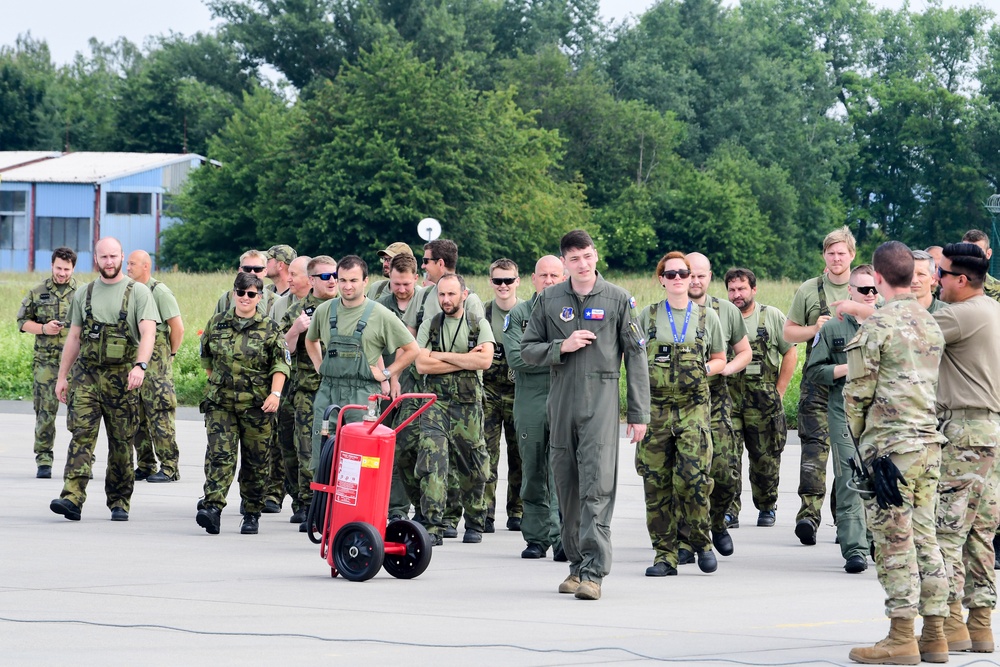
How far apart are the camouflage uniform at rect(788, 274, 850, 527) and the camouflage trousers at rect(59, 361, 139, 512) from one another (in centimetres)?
520

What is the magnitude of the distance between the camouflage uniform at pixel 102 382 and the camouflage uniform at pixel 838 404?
5.13 metres

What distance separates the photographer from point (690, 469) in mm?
10023

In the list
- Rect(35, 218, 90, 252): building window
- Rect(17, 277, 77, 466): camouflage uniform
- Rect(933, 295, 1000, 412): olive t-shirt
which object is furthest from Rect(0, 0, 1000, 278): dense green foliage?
→ Rect(933, 295, 1000, 412): olive t-shirt

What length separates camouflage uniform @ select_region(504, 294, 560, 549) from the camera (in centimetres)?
A: 1060

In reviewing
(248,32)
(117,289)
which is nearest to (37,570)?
(117,289)

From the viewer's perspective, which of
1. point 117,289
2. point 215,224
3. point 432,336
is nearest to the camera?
point 432,336

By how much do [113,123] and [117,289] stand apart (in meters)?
83.2

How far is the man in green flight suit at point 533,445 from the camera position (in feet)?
34.8

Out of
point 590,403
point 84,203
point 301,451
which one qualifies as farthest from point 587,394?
point 84,203

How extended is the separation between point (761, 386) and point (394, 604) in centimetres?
472

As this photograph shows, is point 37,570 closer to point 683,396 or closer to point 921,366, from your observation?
point 683,396

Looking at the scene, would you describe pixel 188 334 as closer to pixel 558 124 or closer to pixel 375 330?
pixel 375 330

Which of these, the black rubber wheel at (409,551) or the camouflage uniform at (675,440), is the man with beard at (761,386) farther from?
the black rubber wheel at (409,551)

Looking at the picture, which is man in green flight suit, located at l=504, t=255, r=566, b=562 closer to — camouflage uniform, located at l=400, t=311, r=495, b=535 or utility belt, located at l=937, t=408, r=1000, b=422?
camouflage uniform, located at l=400, t=311, r=495, b=535
